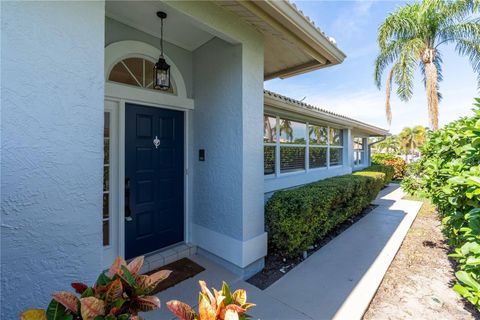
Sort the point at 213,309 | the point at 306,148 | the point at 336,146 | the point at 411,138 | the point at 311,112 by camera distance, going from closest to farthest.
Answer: the point at 213,309 → the point at 311,112 → the point at 306,148 → the point at 336,146 → the point at 411,138

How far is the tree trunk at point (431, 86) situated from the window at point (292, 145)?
8027 mm

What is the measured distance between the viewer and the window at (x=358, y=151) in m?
13.5

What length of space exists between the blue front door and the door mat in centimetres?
41

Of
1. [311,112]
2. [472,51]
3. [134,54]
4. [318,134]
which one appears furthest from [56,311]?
[472,51]

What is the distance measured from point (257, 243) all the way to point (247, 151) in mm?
1532

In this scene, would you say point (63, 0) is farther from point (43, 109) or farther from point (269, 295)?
point (269, 295)

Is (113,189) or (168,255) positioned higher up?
(113,189)

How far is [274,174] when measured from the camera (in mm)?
5664

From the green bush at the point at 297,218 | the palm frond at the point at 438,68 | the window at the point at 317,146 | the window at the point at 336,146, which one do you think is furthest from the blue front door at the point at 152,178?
the palm frond at the point at 438,68

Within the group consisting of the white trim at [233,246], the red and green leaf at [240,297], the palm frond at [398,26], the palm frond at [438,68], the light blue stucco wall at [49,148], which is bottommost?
the white trim at [233,246]

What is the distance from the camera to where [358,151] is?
14.1 m

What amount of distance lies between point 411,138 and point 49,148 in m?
44.2

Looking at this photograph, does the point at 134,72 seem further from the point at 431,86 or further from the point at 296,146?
the point at 431,86

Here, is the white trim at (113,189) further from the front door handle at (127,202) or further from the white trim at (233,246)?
the white trim at (233,246)
